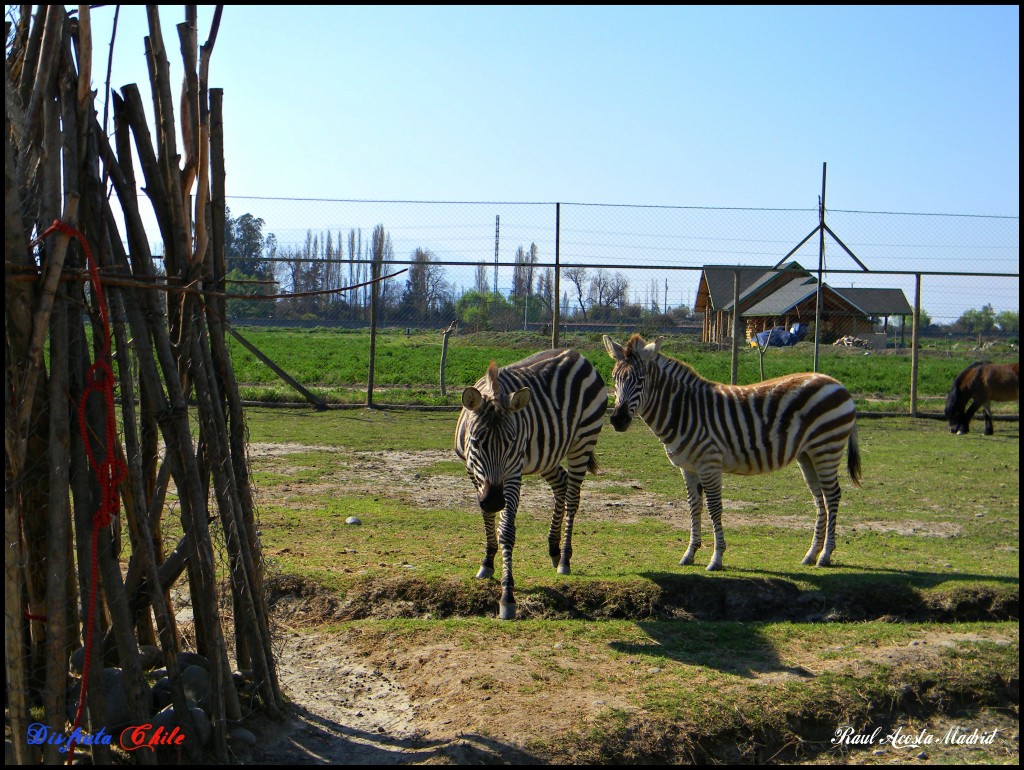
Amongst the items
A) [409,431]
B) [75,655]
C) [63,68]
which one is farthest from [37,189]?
[409,431]

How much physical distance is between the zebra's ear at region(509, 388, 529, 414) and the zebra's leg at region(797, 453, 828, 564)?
294 cm

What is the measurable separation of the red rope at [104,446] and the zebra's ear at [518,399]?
10.3ft

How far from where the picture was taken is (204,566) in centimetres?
406

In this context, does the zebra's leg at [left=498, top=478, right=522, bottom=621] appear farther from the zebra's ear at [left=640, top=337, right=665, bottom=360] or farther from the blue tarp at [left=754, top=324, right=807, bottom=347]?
the blue tarp at [left=754, top=324, right=807, bottom=347]

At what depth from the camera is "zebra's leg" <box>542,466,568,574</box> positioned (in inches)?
289

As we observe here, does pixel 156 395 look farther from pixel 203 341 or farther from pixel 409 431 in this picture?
pixel 409 431

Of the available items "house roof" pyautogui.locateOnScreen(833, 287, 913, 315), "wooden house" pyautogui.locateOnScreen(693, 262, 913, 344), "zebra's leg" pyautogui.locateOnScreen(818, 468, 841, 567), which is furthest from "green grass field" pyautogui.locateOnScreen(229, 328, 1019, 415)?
"house roof" pyautogui.locateOnScreen(833, 287, 913, 315)

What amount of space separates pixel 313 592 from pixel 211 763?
8.03ft

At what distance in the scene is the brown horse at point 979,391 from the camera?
51.2ft

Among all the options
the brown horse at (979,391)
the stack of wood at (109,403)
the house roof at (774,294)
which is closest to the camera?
the stack of wood at (109,403)

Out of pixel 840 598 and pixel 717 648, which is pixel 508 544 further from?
pixel 840 598

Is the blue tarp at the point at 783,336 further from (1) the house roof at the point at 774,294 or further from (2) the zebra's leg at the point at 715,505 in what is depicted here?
(2) the zebra's leg at the point at 715,505

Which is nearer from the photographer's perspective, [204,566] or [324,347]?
[204,566]

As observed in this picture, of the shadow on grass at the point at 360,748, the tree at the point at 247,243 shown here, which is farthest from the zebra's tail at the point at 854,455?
the tree at the point at 247,243
